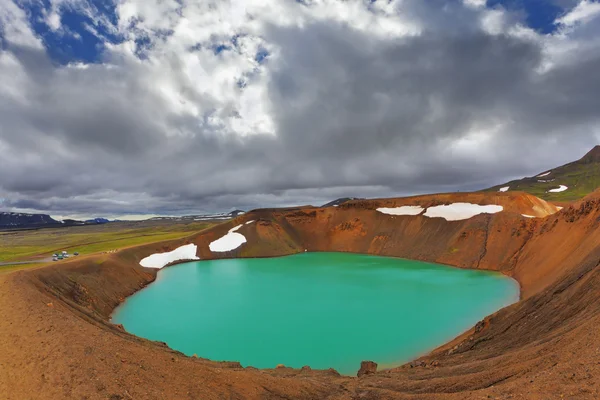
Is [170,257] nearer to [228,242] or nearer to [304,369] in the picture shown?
[228,242]

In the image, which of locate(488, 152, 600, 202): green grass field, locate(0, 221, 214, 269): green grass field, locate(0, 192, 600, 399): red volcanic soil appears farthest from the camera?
locate(488, 152, 600, 202): green grass field

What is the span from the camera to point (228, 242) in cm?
6581

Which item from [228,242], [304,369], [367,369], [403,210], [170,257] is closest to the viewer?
[367,369]

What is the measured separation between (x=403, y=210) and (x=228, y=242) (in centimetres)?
3752

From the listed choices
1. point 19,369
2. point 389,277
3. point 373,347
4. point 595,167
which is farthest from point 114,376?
point 595,167

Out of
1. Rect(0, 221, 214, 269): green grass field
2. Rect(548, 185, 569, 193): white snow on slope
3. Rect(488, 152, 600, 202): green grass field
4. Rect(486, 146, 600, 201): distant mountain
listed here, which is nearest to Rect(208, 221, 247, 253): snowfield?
Rect(0, 221, 214, 269): green grass field

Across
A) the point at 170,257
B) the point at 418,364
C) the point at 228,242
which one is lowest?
the point at 418,364

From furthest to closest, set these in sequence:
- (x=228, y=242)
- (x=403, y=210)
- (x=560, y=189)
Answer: (x=560, y=189), (x=403, y=210), (x=228, y=242)

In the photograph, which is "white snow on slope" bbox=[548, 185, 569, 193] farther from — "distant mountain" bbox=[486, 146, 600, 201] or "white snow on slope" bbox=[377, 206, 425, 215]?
"white snow on slope" bbox=[377, 206, 425, 215]

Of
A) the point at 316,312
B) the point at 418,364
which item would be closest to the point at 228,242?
the point at 316,312

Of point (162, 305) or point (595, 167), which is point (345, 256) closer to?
point (162, 305)

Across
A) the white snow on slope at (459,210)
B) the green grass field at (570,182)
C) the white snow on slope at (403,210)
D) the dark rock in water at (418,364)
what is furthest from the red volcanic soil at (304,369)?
the green grass field at (570,182)

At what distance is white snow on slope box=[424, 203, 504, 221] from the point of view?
55.5m

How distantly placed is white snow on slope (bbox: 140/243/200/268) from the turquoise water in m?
5.97
